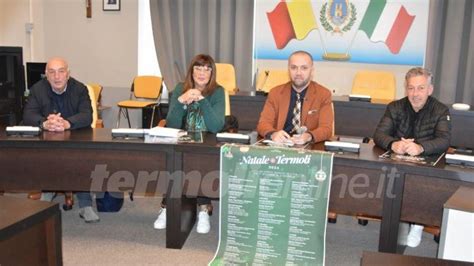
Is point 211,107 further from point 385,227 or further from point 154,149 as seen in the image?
point 385,227

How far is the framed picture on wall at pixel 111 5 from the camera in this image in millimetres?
6105

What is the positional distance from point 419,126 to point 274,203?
1063mm

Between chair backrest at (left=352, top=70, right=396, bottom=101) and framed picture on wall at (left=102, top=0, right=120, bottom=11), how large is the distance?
3185 mm

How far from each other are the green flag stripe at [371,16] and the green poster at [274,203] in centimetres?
345

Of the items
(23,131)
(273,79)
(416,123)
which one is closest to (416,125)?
(416,123)

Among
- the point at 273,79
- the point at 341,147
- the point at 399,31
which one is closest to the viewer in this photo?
the point at 341,147

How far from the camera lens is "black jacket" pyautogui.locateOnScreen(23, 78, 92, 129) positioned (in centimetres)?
314

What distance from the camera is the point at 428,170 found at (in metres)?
2.32

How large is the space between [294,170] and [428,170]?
2.10ft

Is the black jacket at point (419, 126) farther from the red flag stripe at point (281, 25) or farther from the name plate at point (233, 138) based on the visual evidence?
the red flag stripe at point (281, 25)

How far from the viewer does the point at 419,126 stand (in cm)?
283

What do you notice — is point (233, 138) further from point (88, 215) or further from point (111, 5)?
point (111, 5)

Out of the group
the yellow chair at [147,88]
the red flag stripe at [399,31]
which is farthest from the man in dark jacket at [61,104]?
the red flag stripe at [399,31]

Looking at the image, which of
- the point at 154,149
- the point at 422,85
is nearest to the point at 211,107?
the point at 154,149
